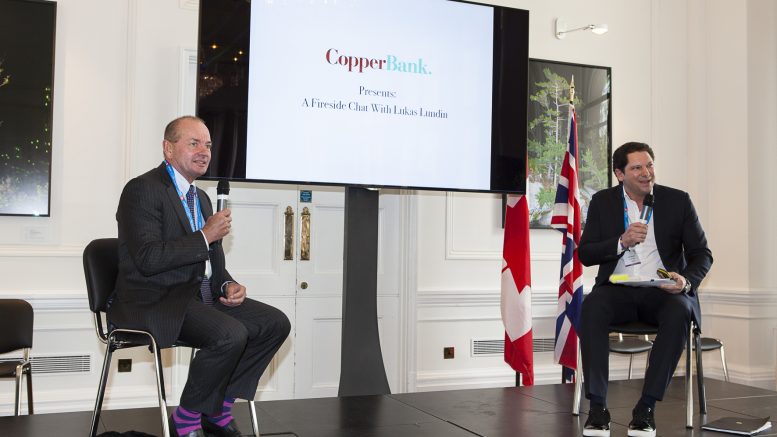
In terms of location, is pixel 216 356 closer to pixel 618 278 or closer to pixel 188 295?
pixel 188 295

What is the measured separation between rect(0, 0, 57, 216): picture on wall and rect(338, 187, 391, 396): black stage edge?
71.5 inches

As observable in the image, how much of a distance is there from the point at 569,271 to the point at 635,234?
1.27 metres

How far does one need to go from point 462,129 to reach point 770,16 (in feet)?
10.9

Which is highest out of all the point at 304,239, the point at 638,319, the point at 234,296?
the point at 304,239

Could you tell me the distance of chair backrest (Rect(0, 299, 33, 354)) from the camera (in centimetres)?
361

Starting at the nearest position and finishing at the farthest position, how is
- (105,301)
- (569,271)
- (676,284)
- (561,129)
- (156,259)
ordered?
(156,259), (105,301), (676,284), (569,271), (561,129)

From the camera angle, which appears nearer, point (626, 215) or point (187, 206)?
point (187, 206)

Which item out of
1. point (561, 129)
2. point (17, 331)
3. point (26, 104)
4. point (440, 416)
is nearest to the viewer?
point (440, 416)

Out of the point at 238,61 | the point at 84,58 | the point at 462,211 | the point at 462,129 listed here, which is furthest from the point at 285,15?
the point at 462,211

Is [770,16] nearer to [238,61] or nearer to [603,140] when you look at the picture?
[603,140]

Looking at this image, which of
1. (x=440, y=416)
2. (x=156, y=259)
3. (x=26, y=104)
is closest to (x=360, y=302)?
(x=440, y=416)

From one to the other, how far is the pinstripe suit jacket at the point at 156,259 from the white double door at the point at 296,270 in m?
1.82

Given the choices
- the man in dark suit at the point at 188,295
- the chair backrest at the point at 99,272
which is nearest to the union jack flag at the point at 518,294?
the man in dark suit at the point at 188,295

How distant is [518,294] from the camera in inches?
183
